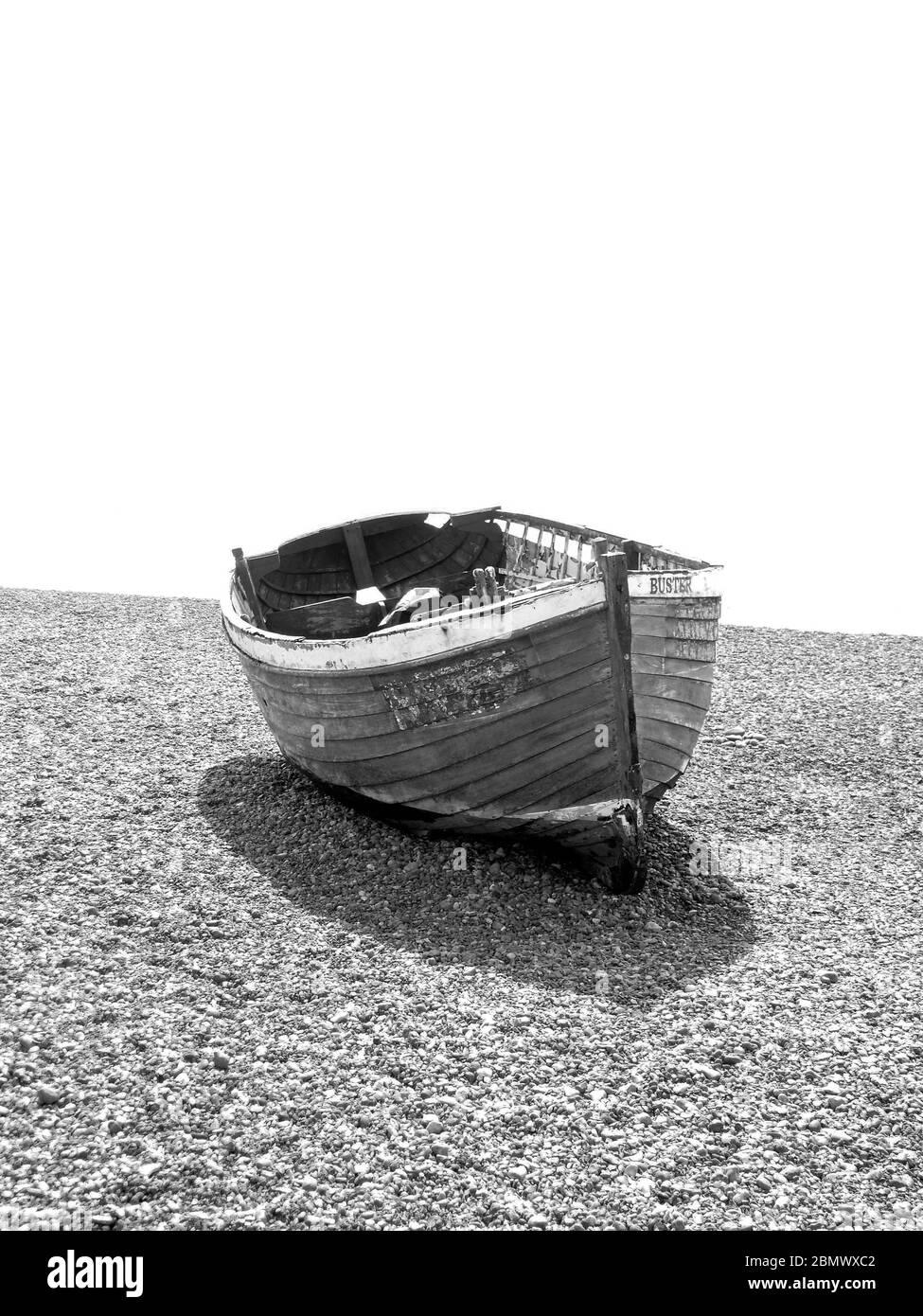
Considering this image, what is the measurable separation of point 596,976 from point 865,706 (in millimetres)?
7510

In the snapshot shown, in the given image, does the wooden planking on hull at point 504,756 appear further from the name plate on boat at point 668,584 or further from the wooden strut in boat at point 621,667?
the name plate on boat at point 668,584

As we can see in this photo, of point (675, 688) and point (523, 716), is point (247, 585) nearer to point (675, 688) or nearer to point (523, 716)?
point (523, 716)

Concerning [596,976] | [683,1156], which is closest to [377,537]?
[596,976]

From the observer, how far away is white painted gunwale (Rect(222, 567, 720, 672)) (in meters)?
8.73

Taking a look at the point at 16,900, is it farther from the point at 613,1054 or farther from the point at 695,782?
the point at 695,782

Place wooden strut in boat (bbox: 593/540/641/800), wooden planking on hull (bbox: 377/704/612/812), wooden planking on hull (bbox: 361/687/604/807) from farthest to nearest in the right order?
wooden planking on hull (bbox: 377/704/612/812) < wooden planking on hull (bbox: 361/687/604/807) < wooden strut in boat (bbox: 593/540/641/800)

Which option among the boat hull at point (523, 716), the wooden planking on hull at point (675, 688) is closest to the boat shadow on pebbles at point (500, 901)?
the boat hull at point (523, 716)

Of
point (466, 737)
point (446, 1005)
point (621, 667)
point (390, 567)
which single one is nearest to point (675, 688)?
point (621, 667)

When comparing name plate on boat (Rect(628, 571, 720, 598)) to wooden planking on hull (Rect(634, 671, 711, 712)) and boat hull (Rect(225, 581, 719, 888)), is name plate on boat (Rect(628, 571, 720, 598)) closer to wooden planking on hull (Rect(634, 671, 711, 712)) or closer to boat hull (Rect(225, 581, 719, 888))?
boat hull (Rect(225, 581, 719, 888))

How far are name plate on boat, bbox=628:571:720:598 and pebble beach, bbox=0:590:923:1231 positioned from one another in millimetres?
2510

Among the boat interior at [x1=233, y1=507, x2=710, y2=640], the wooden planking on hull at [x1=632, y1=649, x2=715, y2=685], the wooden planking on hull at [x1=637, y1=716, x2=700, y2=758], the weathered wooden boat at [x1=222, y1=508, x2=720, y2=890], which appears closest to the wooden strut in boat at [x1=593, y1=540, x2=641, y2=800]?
the weathered wooden boat at [x1=222, y1=508, x2=720, y2=890]

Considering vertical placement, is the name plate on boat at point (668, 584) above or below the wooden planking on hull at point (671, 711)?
above

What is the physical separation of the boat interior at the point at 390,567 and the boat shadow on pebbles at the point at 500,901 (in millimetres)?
2591

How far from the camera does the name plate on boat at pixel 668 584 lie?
9312mm
